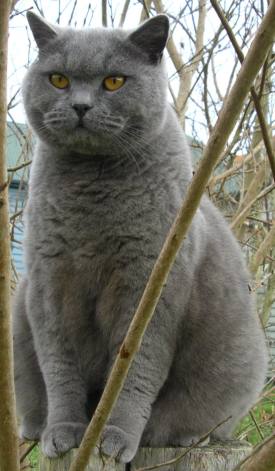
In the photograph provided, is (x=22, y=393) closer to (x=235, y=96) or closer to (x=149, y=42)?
(x=149, y=42)

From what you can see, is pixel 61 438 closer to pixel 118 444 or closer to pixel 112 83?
pixel 118 444

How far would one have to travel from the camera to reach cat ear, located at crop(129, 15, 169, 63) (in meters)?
2.11

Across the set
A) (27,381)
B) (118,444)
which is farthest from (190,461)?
(27,381)

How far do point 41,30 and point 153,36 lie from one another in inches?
13.7

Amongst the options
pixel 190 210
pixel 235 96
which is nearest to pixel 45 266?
pixel 190 210

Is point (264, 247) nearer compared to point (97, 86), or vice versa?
point (97, 86)

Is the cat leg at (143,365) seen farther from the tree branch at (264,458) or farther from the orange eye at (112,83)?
the tree branch at (264,458)

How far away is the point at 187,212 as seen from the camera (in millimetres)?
1145

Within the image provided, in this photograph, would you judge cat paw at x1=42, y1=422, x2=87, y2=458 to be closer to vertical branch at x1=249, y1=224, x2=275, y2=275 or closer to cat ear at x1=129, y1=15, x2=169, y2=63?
cat ear at x1=129, y1=15, x2=169, y2=63

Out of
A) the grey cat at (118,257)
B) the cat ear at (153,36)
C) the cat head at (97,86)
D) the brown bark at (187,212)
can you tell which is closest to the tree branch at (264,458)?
the brown bark at (187,212)

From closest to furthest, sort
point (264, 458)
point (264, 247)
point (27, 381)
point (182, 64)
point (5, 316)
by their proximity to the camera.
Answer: point (264, 458) → point (5, 316) → point (27, 381) → point (264, 247) → point (182, 64)

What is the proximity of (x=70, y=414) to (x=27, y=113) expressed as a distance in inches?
36.4

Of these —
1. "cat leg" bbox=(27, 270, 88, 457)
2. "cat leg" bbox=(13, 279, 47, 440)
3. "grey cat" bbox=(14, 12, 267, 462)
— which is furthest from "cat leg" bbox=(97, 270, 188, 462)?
"cat leg" bbox=(13, 279, 47, 440)

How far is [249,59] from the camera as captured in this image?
101 cm
